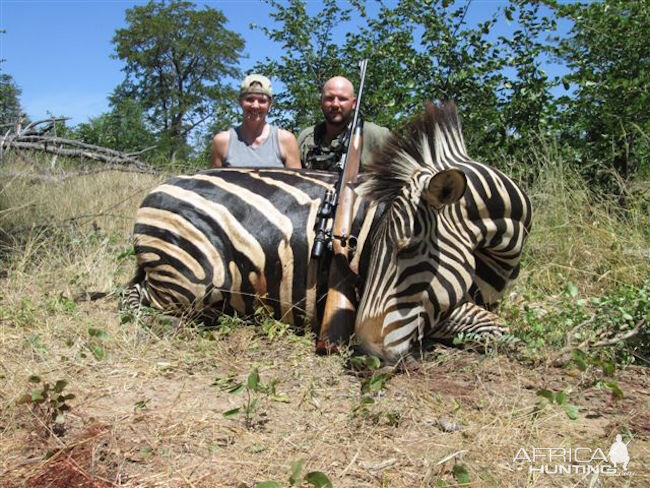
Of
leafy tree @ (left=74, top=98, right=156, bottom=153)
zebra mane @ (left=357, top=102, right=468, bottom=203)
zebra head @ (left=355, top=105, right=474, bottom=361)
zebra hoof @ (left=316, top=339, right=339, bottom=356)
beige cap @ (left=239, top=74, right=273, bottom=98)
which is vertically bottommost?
zebra hoof @ (left=316, top=339, right=339, bottom=356)

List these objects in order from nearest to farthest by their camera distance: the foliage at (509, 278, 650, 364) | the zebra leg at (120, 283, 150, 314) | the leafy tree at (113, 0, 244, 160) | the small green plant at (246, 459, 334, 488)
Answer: the small green plant at (246, 459, 334, 488) < the foliage at (509, 278, 650, 364) < the zebra leg at (120, 283, 150, 314) < the leafy tree at (113, 0, 244, 160)

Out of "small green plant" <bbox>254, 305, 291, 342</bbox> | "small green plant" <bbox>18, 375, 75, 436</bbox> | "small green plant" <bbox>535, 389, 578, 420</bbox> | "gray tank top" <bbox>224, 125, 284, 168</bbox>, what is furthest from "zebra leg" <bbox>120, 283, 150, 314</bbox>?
"small green plant" <bbox>535, 389, 578, 420</bbox>

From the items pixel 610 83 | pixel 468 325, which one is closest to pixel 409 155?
pixel 468 325

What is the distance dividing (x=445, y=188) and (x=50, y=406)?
1798 millimetres

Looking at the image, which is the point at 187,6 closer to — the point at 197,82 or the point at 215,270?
the point at 197,82

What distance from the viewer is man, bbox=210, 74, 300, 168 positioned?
4.26 m

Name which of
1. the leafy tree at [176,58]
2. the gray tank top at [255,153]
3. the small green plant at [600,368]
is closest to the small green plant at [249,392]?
the small green plant at [600,368]

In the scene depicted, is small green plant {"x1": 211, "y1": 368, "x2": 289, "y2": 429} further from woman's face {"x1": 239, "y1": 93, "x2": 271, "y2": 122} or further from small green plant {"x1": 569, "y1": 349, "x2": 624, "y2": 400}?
woman's face {"x1": 239, "y1": 93, "x2": 271, "y2": 122}

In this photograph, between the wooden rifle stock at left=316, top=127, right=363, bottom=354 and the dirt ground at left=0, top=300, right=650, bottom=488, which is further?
the wooden rifle stock at left=316, top=127, right=363, bottom=354

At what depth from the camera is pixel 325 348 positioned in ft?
9.24

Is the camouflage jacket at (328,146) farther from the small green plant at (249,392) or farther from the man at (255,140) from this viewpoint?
the small green plant at (249,392)

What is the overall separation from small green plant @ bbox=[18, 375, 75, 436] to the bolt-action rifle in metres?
1.20

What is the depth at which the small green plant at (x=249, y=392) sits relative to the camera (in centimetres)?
211

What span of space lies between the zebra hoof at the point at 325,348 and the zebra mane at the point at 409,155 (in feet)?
2.44
